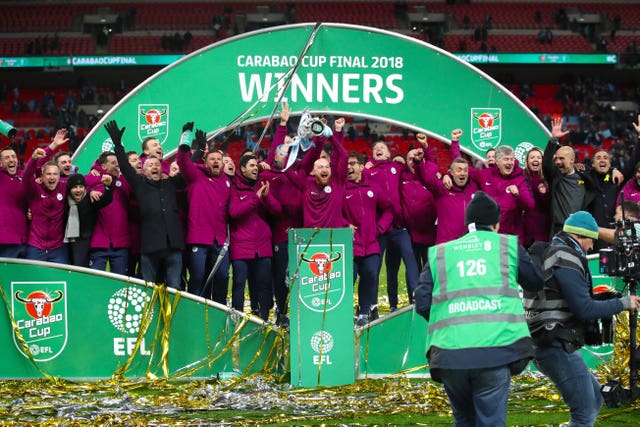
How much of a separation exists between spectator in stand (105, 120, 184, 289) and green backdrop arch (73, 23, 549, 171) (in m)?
1.44

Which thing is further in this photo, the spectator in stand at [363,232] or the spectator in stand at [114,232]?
the spectator in stand at [363,232]

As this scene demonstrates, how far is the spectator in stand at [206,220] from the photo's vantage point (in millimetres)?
9898

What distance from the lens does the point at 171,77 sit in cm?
1115

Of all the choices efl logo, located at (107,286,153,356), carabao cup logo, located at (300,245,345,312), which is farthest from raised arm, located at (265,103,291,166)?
efl logo, located at (107,286,153,356)

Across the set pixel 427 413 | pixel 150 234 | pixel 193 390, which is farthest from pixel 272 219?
pixel 427 413

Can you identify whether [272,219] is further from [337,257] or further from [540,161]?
[540,161]

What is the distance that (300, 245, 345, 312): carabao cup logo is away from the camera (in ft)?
28.9

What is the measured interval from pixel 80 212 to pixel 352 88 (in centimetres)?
328

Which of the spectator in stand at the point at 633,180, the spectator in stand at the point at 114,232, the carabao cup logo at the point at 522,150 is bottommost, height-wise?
the spectator in stand at the point at 114,232

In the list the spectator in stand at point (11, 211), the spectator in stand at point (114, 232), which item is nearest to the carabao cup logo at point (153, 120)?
the spectator in stand at point (114, 232)

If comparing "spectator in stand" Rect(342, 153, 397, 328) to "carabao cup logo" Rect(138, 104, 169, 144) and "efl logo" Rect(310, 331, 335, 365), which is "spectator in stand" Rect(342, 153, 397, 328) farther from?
"carabao cup logo" Rect(138, 104, 169, 144)

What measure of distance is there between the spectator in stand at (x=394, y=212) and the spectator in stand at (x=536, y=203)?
1.49 metres

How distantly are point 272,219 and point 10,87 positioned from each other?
1394 inches

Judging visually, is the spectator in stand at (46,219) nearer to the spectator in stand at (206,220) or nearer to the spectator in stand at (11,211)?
the spectator in stand at (11,211)
